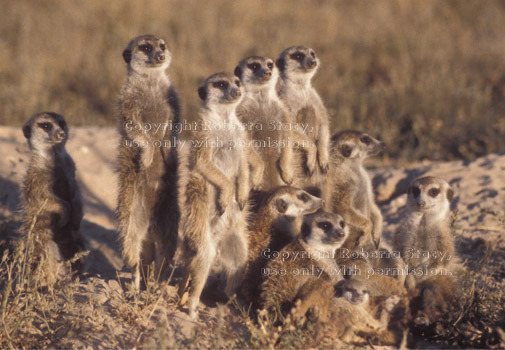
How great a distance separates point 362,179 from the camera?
4.88 meters

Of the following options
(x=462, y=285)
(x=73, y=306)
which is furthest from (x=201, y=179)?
(x=462, y=285)

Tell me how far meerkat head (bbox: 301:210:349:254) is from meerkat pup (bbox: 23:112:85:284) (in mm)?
1838

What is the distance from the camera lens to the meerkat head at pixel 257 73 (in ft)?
14.9

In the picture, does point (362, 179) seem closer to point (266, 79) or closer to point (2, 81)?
point (266, 79)

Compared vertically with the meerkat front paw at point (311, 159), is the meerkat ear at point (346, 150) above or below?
above

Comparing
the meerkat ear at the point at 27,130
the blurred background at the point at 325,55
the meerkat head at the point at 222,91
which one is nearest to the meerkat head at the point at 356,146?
the meerkat head at the point at 222,91

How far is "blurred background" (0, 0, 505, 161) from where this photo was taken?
28.2 ft

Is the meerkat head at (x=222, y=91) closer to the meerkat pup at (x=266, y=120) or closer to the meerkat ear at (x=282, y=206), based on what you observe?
the meerkat pup at (x=266, y=120)

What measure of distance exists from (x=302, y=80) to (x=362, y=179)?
2.89ft

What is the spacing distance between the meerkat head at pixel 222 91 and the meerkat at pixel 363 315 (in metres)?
1.37

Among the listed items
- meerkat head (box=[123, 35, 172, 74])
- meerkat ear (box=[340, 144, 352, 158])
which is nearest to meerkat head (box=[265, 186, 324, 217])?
meerkat ear (box=[340, 144, 352, 158])

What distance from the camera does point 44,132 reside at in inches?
188

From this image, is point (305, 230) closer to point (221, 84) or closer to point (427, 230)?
point (427, 230)

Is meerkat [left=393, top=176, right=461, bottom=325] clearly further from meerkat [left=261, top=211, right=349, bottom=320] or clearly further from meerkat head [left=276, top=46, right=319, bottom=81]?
meerkat head [left=276, top=46, right=319, bottom=81]
